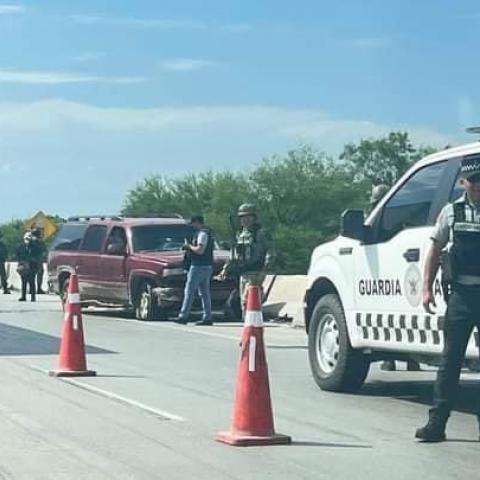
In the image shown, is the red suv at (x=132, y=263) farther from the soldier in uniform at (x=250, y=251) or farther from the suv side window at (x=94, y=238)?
the soldier in uniform at (x=250, y=251)

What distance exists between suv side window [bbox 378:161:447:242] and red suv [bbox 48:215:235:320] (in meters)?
11.2

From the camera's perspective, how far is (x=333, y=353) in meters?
12.2

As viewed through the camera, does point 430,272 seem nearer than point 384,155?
Yes

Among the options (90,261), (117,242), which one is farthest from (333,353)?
(90,261)

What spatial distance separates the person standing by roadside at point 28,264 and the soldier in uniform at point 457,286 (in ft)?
72.0

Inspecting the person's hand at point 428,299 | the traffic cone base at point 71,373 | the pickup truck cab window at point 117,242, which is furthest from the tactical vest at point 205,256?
the person's hand at point 428,299

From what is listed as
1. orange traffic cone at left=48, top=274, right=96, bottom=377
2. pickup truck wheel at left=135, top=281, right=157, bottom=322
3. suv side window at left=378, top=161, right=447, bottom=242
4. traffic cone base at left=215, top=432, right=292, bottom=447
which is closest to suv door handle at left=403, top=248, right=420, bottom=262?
suv side window at left=378, top=161, right=447, bottom=242

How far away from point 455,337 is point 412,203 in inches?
85.7

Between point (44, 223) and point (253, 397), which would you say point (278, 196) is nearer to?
point (44, 223)

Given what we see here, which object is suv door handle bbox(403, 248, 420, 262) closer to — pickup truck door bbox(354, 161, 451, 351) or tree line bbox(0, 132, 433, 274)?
pickup truck door bbox(354, 161, 451, 351)

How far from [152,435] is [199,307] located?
13.6 meters

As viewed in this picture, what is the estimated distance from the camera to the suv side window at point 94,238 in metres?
24.5

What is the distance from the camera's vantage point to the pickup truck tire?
39.1 feet

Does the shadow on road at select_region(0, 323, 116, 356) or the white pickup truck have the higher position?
the white pickup truck
